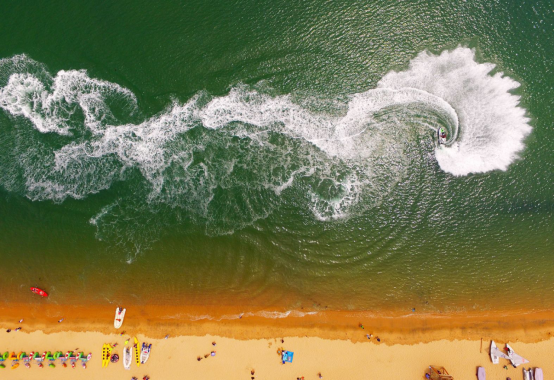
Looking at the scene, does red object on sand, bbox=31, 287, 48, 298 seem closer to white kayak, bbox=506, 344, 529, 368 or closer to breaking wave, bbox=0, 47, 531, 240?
breaking wave, bbox=0, 47, 531, 240

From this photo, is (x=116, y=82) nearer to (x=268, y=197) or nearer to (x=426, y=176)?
(x=268, y=197)

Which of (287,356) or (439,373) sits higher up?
(287,356)

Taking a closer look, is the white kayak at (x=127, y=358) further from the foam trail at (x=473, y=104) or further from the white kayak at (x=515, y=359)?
the white kayak at (x=515, y=359)

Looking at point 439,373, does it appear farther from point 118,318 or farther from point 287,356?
point 118,318

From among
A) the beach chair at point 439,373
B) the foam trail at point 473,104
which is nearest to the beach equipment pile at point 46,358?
the beach chair at point 439,373

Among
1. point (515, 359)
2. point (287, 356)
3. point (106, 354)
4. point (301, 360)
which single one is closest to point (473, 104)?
point (515, 359)

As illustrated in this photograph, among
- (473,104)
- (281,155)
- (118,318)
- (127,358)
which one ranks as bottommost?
(127,358)

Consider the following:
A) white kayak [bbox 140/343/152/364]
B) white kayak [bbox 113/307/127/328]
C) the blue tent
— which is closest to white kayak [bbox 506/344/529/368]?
the blue tent
